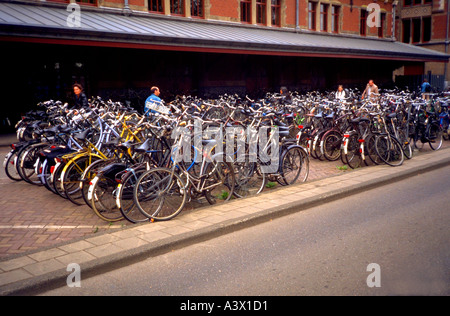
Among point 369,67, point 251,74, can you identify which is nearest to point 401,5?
point 369,67

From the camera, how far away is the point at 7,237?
4.99m

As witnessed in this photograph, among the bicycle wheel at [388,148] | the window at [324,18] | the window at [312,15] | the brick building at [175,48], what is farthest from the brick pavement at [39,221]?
the window at [324,18]

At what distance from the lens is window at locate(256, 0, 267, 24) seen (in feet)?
82.5

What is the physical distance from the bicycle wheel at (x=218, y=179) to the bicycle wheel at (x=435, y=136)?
22.2ft

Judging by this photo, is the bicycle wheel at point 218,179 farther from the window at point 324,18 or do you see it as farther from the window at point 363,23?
the window at point 363,23

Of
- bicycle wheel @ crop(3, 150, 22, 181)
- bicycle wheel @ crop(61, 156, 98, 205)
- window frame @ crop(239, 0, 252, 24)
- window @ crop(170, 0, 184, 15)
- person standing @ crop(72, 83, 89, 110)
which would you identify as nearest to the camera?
bicycle wheel @ crop(61, 156, 98, 205)

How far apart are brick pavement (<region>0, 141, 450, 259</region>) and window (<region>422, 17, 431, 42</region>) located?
44.2 meters

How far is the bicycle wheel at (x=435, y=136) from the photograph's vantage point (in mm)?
10864

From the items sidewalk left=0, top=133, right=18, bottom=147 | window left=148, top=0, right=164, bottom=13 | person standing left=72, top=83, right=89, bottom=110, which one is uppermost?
window left=148, top=0, right=164, bottom=13

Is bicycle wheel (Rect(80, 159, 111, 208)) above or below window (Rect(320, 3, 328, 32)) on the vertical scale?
below

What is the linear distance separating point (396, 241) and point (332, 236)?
696 millimetres

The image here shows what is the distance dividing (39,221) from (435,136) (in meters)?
9.60

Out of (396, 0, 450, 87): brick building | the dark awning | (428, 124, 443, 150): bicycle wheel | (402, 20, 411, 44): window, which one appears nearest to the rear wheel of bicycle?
(428, 124, 443, 150): bicycle wheel

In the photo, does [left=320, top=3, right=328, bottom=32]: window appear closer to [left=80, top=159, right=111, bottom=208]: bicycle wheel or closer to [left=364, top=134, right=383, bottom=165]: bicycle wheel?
[left=364, top=134, right=383, bottom=165]: bicycle wheel
